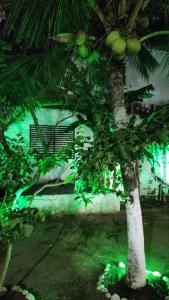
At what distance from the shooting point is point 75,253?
16.9ft

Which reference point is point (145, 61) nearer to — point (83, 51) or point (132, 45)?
point (132, 45)

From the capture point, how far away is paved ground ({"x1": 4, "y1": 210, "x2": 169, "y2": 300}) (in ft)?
13.1

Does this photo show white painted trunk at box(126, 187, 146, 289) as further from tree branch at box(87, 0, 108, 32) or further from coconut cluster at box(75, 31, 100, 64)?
tree branch at box(87, 0, 108, 32)

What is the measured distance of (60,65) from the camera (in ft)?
11.3

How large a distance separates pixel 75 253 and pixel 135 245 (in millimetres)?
1853

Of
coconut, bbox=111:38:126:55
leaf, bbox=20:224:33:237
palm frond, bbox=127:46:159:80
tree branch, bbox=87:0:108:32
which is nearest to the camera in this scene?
leaf, bbox=20:224:33:237

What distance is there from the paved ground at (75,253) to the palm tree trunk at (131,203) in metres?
0.67

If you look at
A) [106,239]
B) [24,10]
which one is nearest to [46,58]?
[24,10]

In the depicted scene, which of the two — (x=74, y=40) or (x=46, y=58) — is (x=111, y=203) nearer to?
(x=46, y=58)

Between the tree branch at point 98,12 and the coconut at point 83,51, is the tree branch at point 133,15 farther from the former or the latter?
the coconut at point 83,51

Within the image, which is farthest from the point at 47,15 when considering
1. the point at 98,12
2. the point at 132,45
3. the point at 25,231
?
the point at 25,231

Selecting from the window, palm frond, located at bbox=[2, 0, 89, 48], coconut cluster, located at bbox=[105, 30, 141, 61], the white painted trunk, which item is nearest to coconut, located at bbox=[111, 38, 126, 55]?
coconut cluster, located at bbox=[105, 30, 141, 61]

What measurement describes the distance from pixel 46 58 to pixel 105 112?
46.9 inches

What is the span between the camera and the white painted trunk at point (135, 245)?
3626 millimetres
